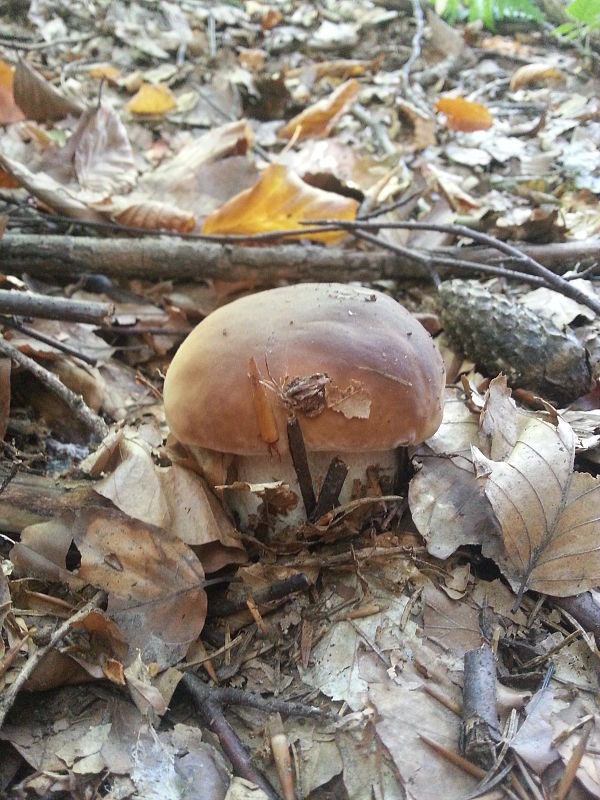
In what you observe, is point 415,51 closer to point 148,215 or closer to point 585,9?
point 585,9

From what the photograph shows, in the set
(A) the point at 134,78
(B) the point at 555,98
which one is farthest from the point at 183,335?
(B) the point at 555,98

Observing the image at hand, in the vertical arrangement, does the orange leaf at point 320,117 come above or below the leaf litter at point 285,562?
above

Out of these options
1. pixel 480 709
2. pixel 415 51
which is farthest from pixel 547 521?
pixel 415 51

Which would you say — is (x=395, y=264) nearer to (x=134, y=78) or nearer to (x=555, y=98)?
(x=555, y=98)

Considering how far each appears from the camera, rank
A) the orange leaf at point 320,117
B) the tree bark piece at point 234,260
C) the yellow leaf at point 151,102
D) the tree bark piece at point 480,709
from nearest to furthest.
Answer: the tree bark piece at point 480,709
the tree bark piece at point 234,260
the orange leaf at point 320,117
the yellow leaf at point 151,102

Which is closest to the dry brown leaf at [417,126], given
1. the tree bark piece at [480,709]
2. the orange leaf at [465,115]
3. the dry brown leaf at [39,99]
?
the orange leaf at [465,115]

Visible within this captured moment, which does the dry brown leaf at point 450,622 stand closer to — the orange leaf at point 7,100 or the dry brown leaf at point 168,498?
the dry brown leaf at point 168,498
